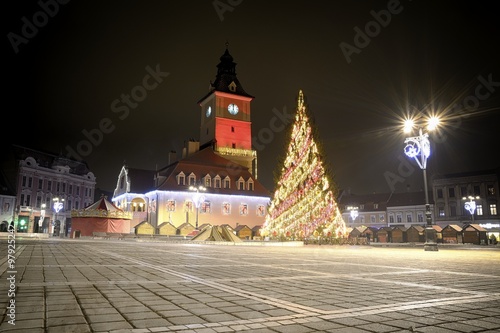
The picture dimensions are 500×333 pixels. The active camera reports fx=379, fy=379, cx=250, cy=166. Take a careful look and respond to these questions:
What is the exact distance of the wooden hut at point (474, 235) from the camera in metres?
43.2

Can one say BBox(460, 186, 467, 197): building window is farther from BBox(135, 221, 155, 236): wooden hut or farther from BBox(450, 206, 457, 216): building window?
BBox(135, 221, 155, 236): wooden hut

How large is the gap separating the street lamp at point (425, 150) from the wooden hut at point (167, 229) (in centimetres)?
3122

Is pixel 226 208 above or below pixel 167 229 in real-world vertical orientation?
above

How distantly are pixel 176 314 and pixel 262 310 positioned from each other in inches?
39.7

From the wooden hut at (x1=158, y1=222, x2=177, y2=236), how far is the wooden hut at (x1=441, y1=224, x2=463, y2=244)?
1325 inches

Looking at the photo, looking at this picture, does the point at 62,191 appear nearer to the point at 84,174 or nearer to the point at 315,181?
the point at 84,174

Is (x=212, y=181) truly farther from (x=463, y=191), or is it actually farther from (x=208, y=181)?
(x=463, y=191)

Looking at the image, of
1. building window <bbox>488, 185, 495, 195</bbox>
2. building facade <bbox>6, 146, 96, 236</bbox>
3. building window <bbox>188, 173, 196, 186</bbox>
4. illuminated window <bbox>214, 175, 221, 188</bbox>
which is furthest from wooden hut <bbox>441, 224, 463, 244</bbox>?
building facade <bbox>6, 146, 96, 236</bbox>

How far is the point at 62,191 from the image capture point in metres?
77.9

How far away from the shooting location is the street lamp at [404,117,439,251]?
22.5m

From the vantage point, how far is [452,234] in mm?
46781

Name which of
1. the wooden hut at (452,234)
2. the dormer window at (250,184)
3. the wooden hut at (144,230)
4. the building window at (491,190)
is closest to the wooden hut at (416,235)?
the wooden hut at (452,234)

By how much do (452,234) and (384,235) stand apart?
882 cm

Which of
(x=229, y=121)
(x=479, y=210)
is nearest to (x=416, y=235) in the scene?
(x=479, y=210)
